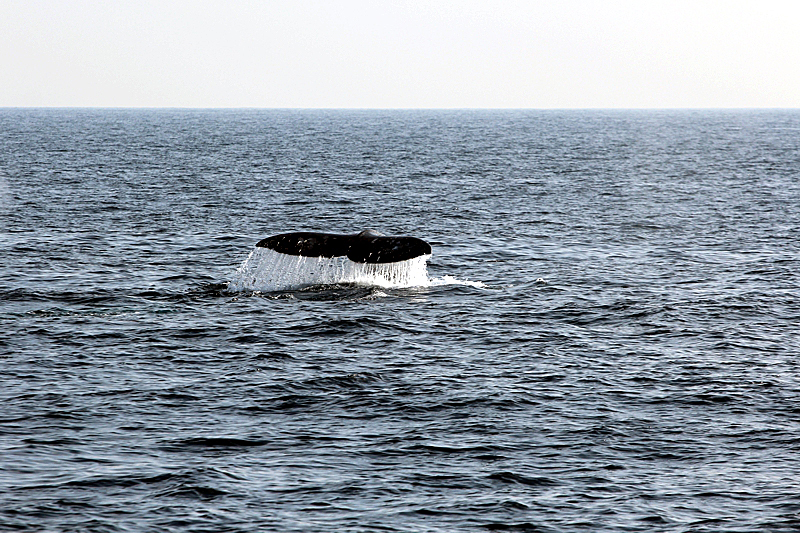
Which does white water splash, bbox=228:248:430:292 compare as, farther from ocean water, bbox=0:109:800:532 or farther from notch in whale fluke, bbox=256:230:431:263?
notch in whale fluke, bbox=256:230:431:263

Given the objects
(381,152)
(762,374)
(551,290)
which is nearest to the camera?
(762,374)

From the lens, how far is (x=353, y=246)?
Result: 25297 mm

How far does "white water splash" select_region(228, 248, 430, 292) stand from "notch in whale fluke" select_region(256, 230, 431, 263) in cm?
600

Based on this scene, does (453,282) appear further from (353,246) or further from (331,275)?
(353,246)

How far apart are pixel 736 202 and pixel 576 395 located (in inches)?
1736

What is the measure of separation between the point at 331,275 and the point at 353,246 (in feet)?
26.4

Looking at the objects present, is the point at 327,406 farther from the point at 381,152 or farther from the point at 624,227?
the point at 381,152

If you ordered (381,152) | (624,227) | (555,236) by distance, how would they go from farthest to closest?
(381,152) → (624,227) → (555,236)

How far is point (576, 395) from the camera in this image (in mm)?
22062

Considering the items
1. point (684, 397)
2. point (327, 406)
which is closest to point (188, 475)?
point (327, 406)

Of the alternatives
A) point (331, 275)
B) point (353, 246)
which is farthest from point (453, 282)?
point (353, 246)

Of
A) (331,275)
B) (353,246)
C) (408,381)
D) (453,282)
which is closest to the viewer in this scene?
(408,381)

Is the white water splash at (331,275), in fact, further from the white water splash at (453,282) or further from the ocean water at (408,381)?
the ocean water at (408,381)

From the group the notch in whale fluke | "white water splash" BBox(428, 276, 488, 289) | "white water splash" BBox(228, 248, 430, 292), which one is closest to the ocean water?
"white water splash" BBox(428, 276, 488, 289)
